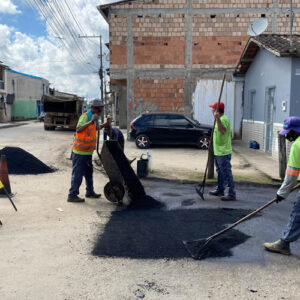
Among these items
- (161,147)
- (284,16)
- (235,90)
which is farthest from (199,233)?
(284,16)

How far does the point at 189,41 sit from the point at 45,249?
1567cm

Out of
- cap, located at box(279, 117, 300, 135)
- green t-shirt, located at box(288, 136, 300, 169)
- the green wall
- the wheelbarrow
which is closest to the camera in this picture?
green t-shirt, located at box(288, 136, 300, 169)

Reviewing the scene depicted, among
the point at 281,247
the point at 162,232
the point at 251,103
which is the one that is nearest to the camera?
the point at 281,247

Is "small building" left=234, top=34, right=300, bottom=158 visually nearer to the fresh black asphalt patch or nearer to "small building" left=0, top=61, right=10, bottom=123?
the fresh black asphalt patch

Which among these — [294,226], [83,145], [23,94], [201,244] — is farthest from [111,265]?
[23,94]

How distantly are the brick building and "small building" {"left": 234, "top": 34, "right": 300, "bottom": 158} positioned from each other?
220 cm

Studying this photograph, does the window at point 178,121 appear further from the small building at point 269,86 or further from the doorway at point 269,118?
the doorway at point 269,118

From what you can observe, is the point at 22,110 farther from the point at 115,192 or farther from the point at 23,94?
the point at 115,192

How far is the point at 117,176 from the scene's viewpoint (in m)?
6.45

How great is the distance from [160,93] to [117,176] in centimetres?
1221

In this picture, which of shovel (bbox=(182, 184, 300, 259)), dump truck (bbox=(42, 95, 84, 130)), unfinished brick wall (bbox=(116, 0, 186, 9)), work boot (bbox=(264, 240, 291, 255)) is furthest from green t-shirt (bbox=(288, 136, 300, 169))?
dump truck (bbox=(42, 95, 84, 130))

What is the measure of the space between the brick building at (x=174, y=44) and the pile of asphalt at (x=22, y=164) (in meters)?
9.00

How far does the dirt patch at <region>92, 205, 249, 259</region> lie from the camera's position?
4.45 meters

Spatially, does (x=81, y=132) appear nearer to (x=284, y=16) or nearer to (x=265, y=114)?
(x=265, y=114)
